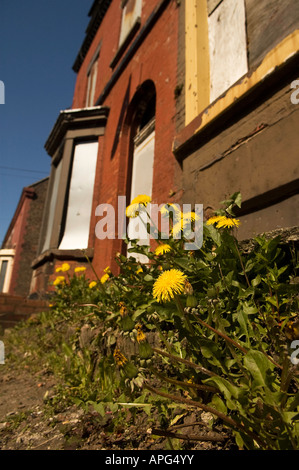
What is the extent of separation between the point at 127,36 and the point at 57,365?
6.83m

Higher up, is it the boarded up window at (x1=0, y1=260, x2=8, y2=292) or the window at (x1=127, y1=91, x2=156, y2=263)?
the window at (x1=127, y1=91, x2=156, y2=263)

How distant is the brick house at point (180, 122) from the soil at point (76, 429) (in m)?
1.12

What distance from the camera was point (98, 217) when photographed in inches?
261

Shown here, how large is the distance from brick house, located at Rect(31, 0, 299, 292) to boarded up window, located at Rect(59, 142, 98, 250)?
0.03 m

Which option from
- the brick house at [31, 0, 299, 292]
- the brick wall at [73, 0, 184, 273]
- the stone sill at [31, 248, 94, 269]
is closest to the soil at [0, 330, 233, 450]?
the brick house at [31, 0, 299, 292]

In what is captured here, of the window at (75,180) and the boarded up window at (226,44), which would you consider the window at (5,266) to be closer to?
the window at (75,180)

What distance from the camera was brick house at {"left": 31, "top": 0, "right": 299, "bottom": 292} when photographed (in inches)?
84.4

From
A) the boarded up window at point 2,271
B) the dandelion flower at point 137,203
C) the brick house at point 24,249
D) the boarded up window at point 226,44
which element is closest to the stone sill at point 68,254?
the boarded up window at point 226,44

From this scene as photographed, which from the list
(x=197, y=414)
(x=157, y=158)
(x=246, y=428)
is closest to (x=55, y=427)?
(x=197, y=414)

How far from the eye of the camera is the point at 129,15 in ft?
23.3

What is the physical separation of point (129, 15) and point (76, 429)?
8437 millimetres

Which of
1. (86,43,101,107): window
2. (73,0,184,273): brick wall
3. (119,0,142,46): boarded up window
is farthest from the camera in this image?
(86,43,101,107): window

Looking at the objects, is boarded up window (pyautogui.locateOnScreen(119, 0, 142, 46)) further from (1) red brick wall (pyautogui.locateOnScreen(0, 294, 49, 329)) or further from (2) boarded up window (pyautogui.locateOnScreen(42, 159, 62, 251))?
(1) red brick wall (pyautogui.locateOnScreen(0, 294, 49, 329))

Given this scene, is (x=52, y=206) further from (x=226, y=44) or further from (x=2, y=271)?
(x=2, y=271)
